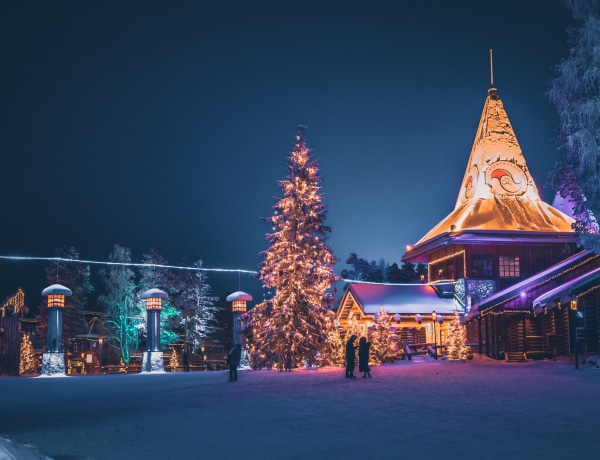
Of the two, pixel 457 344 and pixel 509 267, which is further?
pixel 509 267

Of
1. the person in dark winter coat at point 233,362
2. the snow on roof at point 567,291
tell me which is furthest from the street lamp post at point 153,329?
the snow on roof at point 567,291

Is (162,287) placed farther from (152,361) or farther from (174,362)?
(152,361)

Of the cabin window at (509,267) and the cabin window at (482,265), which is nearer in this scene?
the cabin window at (482,265)

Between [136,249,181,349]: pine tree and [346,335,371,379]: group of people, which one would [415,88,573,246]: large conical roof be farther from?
[136,249,181,349]: pine tree

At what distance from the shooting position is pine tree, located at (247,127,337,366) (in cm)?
3016

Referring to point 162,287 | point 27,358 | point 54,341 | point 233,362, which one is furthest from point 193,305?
point 233,362

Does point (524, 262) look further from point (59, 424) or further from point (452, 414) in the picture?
point (59, 424)

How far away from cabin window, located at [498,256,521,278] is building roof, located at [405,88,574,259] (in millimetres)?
2023

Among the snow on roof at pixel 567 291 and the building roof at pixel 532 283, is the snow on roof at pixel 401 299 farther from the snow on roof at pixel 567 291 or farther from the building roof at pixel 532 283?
the snow on roof at pixel 567 291

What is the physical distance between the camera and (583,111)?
20.4 m

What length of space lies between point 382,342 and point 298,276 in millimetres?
5431

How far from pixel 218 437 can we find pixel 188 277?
1685 inches

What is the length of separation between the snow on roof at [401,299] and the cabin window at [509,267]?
3267mm

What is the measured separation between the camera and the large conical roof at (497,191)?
37.4 meters
